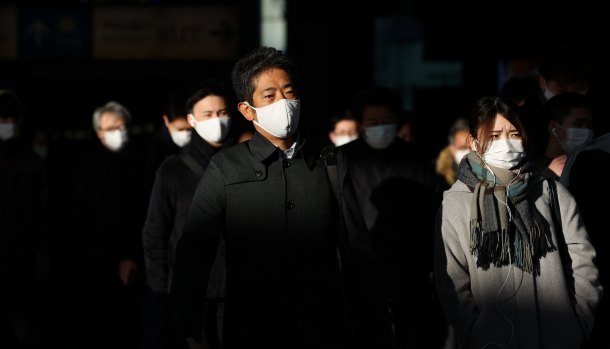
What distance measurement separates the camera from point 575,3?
983 cm

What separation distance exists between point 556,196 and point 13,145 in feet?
12.7

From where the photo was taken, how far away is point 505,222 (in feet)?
15.3

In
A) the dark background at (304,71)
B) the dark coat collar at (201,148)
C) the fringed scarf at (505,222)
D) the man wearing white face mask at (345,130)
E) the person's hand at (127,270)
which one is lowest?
the person's hand at (127,270)

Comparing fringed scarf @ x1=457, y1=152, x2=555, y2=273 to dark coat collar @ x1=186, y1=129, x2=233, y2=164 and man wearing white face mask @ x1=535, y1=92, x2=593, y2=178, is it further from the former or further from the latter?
dark coat collar @ x1=186, y1=129, x2=233, y2=164

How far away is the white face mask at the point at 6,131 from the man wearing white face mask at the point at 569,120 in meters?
3.44

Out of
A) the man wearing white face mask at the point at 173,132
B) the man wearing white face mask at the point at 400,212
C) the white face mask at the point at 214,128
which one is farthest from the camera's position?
the man wearing white face mask at the point at 173,132

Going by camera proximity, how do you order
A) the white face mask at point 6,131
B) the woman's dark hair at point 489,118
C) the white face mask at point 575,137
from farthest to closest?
the white face mask at point 6,131, the white face mask at point 575,137, the woman's dark hair at point 489,118

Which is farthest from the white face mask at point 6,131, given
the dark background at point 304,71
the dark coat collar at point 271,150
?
the dark background at point 304,71

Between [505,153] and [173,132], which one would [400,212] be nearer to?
[173,132]

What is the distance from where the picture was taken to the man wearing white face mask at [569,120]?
5844 millimetres

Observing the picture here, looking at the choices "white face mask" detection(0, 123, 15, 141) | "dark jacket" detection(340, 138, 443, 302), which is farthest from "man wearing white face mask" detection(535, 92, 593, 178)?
"white face mask" detection(0, 123, 15, 141)

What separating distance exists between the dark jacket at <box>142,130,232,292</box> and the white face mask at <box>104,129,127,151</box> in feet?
7.27

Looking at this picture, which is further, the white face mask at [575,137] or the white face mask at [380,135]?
the white face mask at [380,135]

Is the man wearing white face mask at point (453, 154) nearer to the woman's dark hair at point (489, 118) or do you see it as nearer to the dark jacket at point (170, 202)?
the dark jacket at point (170, 202)
